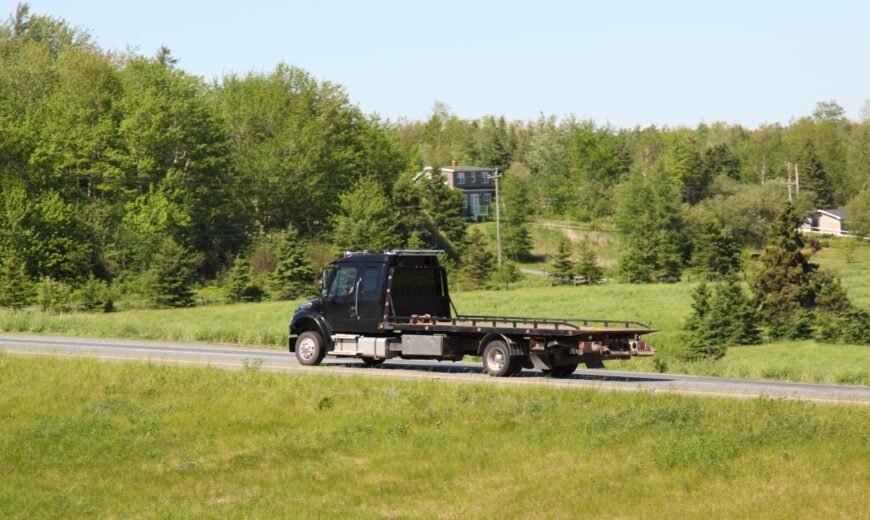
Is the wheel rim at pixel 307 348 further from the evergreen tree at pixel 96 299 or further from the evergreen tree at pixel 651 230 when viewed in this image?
the evergreen tree at pixel 651 230

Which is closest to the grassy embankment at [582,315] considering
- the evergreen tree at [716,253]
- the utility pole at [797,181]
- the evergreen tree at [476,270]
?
the evergreen tree at [476,270]

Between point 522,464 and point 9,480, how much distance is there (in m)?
8.78

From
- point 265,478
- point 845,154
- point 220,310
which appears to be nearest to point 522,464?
point 265,478

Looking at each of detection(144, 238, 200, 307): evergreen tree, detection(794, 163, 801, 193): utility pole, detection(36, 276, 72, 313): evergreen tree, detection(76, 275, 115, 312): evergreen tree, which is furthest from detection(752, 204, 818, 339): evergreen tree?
detection(794, 163, 801, 193): utility pole

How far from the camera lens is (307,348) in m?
32.8

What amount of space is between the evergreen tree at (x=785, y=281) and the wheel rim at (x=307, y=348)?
42059 mm

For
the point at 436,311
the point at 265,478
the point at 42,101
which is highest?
→ the point at 42,101

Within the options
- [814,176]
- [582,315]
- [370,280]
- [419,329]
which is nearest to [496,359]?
[419,329]

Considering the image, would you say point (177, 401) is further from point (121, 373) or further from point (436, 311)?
point (436, 311)

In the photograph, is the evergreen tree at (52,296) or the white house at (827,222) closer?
the evergreen tree at (52,296)

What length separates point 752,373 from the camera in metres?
31.8

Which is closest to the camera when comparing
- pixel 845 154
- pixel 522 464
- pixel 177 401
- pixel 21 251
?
pixel 522 464

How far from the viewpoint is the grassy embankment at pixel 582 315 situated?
1649 inches

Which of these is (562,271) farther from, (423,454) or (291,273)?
(423,454)
